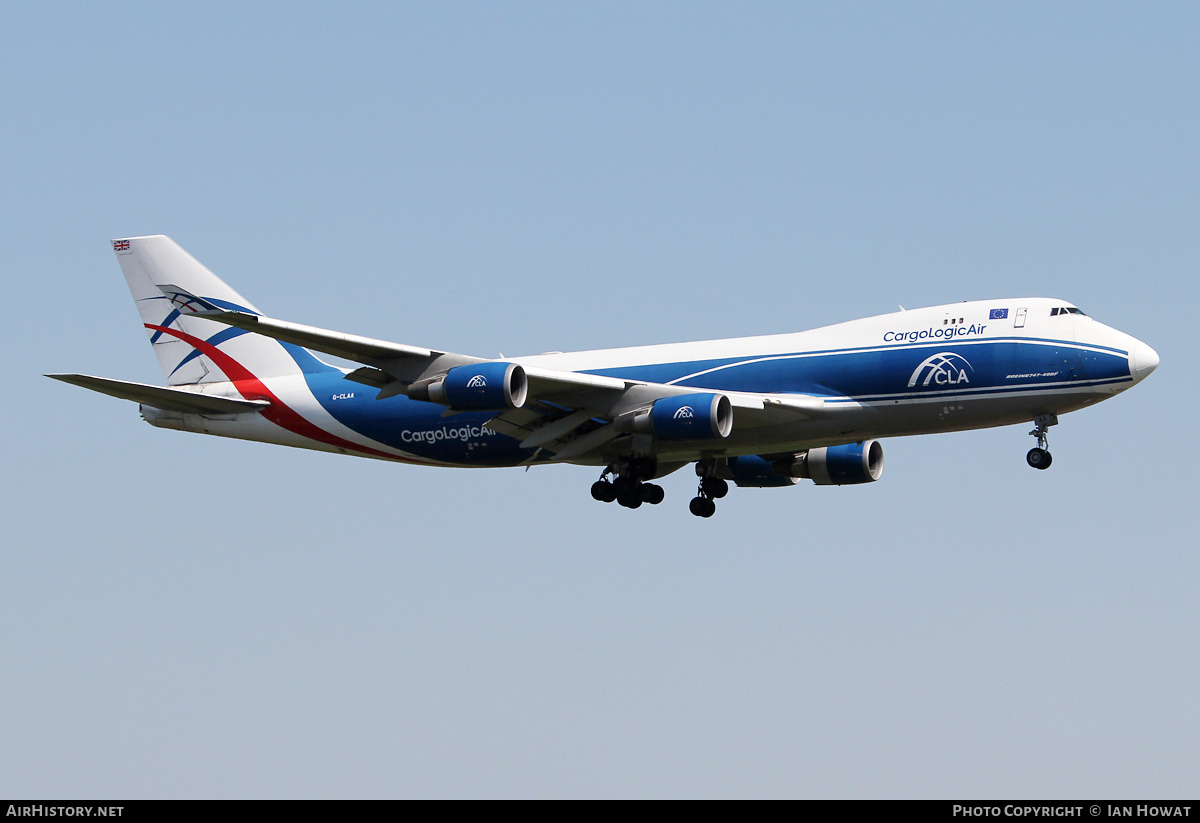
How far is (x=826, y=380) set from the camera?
122 feet

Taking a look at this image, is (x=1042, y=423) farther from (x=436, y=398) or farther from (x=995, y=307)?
(x=436, y=398)

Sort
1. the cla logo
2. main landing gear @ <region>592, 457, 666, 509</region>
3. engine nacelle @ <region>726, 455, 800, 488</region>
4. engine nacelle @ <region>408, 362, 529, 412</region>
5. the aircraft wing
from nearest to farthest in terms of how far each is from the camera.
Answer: engine nacelle @ <region>408, 362, 529, 412</region> < the aircraft wing < the cla logo < main landing gear @ <region>592, 457, 666, 509</region> < engine nacelle @ <region>726, 455, 800, 488</region>

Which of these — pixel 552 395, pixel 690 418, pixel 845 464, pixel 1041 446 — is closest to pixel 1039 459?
pixel 1041 446

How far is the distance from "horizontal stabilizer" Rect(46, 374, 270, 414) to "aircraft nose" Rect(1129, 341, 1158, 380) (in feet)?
77.3

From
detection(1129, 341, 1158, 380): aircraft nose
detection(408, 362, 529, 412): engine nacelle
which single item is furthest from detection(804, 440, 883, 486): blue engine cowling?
detection(408, 362, 529, 412): engine nacelle

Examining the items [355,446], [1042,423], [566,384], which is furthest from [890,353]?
[355,446]

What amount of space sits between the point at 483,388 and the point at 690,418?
16.8 ft

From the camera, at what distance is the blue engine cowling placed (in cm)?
4206

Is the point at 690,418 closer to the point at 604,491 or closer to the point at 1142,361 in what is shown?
the point at 604,491

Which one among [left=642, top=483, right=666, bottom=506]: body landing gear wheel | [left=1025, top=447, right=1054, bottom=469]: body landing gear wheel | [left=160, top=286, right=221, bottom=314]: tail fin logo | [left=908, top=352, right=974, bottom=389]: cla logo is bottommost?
[left=642, top=483, right=666, bottom=506]: body landing gear wheel

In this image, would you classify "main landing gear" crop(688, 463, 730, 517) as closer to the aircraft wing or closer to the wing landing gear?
the wing landing gear

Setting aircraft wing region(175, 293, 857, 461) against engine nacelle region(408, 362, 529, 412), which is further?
aircraft wing region(175, 293, 857, 461)

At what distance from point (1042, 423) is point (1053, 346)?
1.96 meters

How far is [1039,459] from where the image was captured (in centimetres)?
3672
